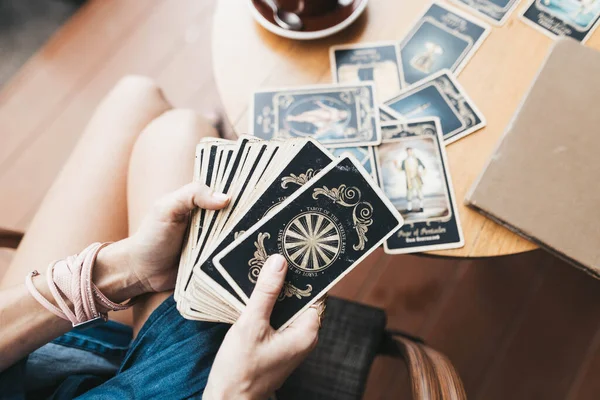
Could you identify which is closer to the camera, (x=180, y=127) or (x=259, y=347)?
(x=259, y=347)

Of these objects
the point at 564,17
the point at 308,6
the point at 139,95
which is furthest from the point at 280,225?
the point at 564,17

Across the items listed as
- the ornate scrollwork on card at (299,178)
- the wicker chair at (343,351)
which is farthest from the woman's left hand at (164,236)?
the wicker chair at (343,351)

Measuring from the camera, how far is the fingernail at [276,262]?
79 cm

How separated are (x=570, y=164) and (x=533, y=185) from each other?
0.08 metres

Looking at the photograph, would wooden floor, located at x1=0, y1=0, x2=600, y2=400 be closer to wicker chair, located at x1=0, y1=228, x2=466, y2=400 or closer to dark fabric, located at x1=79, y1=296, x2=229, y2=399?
wicker chair, located at x1=0, y1=228, x2=466, y2=400

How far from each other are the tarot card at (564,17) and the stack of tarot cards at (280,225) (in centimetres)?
56

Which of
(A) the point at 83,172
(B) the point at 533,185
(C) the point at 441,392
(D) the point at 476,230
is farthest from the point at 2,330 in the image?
(B) the point at 533,185

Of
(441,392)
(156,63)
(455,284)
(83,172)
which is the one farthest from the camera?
(156,63)

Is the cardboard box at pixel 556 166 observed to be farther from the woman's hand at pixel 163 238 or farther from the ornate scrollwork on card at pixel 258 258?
the woman's hand at pixel 163 238

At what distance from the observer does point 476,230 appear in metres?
0.93

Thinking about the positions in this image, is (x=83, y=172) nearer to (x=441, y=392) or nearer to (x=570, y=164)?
(x=441, y=392)

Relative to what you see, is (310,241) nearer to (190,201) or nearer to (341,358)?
(190,201)

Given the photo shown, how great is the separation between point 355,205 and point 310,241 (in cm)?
10

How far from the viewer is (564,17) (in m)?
1.04
